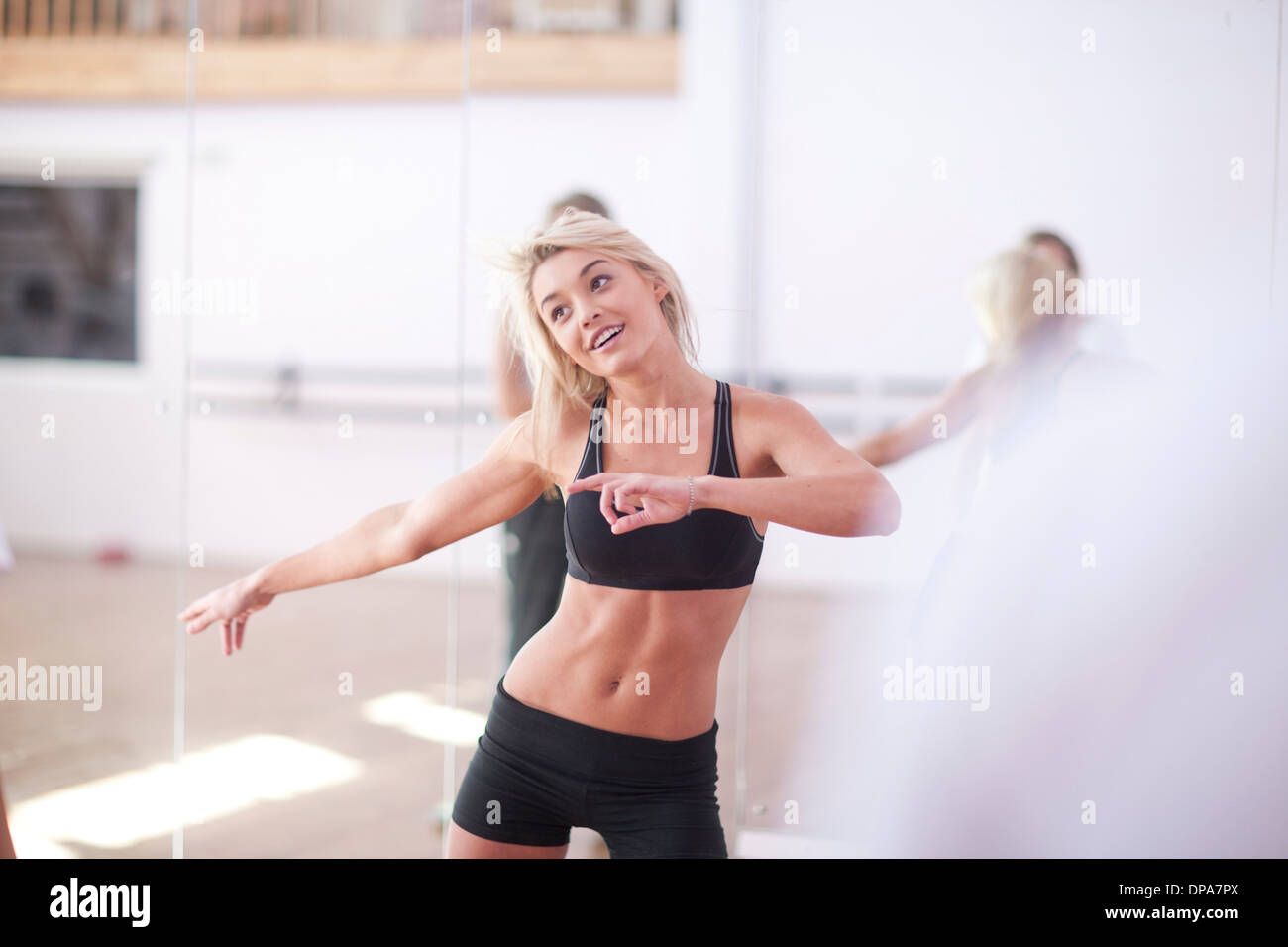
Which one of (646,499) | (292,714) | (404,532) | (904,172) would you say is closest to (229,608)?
(404,532)

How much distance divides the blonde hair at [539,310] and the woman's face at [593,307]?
19 millimetres

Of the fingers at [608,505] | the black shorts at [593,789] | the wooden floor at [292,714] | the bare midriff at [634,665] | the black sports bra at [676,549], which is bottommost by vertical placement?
the wooden floor at [292,714]

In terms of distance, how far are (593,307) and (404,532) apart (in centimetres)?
49

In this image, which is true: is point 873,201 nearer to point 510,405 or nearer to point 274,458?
point 510,405

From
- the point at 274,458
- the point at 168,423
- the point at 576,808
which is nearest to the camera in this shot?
the point at 576,808

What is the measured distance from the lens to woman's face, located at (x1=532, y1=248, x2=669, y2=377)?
1.67 meters

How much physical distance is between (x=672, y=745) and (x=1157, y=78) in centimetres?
165

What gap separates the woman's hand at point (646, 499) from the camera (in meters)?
1.55

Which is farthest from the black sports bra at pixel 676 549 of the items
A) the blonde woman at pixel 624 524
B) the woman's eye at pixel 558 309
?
the woman's eye at pixel 558 309

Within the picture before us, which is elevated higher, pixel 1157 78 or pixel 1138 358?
pixel 1157 78

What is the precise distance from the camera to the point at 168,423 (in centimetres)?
459

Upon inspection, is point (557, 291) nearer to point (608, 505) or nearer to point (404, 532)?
point (608, 505)

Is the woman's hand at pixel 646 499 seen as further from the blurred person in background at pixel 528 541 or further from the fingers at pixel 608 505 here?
the blurred person in background at pixel 528 541

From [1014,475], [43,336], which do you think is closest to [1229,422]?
[1014,475]
